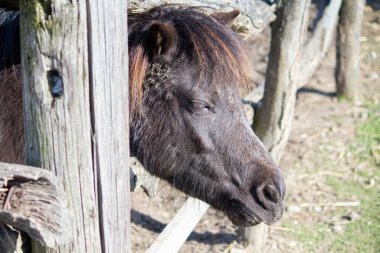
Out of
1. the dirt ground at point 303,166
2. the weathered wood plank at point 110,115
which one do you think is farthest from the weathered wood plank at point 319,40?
the weathered wood plank at point 110,115

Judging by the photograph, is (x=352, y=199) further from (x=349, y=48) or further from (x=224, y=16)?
(x=224, y=16)

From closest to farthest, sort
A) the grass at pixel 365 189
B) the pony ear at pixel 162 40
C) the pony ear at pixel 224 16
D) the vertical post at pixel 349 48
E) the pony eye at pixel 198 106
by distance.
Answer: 1. the pony ear at pixel 162 40
2. the pony eye at pixel 198 106
3. the pony ear at pixel 224 16
4. the grass at pixel 365 189
5. the vertical post at pixel 349 48

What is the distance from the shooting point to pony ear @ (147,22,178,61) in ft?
9.39

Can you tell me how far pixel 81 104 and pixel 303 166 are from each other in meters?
4.17

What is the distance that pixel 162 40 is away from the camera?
2939 millimetres

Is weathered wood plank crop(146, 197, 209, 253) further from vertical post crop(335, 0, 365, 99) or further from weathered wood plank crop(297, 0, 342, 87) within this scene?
vertical post crop(335, 0, 365, 99)

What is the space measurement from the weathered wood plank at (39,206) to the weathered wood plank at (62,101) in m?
0.07

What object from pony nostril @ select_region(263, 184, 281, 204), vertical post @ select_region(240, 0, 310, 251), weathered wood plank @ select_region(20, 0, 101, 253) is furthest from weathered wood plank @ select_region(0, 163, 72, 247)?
vertical post @ select_region(240, 0, 310, 251)

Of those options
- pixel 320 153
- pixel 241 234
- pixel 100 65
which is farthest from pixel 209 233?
pixel 100 65

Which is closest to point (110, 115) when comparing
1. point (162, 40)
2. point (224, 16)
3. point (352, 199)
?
point (162, 40)

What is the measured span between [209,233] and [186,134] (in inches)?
83.7

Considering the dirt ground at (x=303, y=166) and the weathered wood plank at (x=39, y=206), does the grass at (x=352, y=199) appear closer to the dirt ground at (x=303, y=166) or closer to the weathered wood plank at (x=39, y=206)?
the dirt ground at (x=303, y=166)

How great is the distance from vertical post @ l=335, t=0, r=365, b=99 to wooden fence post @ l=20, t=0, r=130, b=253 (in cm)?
507

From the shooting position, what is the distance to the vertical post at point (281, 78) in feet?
14.3
